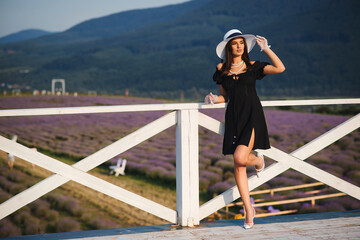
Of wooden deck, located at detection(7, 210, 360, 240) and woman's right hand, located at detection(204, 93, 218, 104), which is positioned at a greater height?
woman's right hand, located at detection(204, 93, 218, 104)

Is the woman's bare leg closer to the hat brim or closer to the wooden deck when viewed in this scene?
the wooden deck

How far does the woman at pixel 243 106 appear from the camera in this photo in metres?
3.26

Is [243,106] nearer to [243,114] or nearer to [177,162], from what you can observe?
[243,114]

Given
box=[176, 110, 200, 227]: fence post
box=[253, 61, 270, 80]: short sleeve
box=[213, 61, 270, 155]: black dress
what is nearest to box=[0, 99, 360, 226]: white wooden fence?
box=[176, 110, 200, 227]: fence post

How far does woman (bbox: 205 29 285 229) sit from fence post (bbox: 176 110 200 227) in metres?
0.23

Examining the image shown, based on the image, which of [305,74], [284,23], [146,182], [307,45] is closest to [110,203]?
[146,182]

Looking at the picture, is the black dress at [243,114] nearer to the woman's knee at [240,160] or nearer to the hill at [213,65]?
the woman's knee at [240,160]

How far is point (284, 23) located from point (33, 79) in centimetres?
9659

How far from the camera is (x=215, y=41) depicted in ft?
579

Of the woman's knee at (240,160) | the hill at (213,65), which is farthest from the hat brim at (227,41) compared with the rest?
the hill at (213,65)

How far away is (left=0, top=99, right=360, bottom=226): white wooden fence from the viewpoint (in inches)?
115

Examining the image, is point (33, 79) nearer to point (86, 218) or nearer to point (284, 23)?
point (284, 23)

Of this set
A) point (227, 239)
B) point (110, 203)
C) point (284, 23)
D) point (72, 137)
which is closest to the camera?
point (227, 239)

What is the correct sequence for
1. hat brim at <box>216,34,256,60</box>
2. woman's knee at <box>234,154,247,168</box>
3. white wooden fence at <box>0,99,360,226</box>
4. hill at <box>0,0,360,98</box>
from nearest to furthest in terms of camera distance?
white wooden fence at <box>0,99,360,226</box> → woman's knee at <box>234,154,247,168</box> → hat brim at <box>216,34,256,60</box> → hill at <box>0,0,360,98</box>
